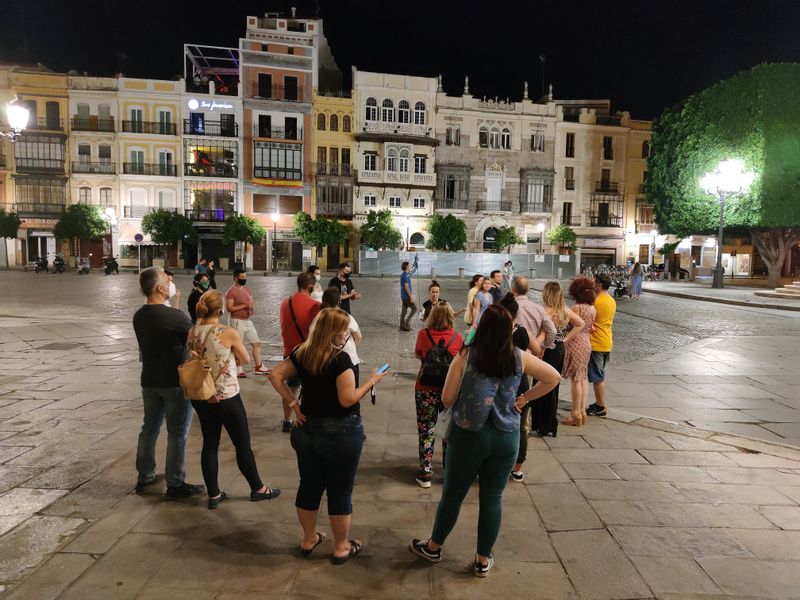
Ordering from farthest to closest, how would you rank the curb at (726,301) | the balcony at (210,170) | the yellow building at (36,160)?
the balcony at (210,170) → the yellow building at (36,160) → the curb at (726,301)

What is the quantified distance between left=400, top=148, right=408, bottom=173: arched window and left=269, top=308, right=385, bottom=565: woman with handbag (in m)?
40.8

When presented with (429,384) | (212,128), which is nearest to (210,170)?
(212,128)

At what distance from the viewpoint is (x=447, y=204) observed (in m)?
43.4

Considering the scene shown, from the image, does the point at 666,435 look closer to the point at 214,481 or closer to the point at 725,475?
the point at 725,475

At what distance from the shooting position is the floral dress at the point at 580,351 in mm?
5828

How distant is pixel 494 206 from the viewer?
44.2 meters

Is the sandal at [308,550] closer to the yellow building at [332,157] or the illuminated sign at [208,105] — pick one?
the yellow building at [332,157]

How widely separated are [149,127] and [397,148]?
1847cm

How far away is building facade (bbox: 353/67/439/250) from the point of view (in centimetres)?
4194

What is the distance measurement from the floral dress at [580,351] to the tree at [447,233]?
112 feet

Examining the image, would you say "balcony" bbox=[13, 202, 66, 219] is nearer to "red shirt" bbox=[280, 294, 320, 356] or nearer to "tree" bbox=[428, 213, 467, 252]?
"tree" bbox=[428, 213, 467, 252]

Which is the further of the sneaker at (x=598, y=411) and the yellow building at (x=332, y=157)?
the yellow building at (x=332, y=157)

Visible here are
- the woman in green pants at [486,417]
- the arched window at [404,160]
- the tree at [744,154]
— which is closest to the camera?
the woman in green pants at [486,417]

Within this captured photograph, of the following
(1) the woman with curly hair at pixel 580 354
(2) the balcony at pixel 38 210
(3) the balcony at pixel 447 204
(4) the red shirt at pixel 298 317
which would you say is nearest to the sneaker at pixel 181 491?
(4) the red shirt at pixel 298 317
